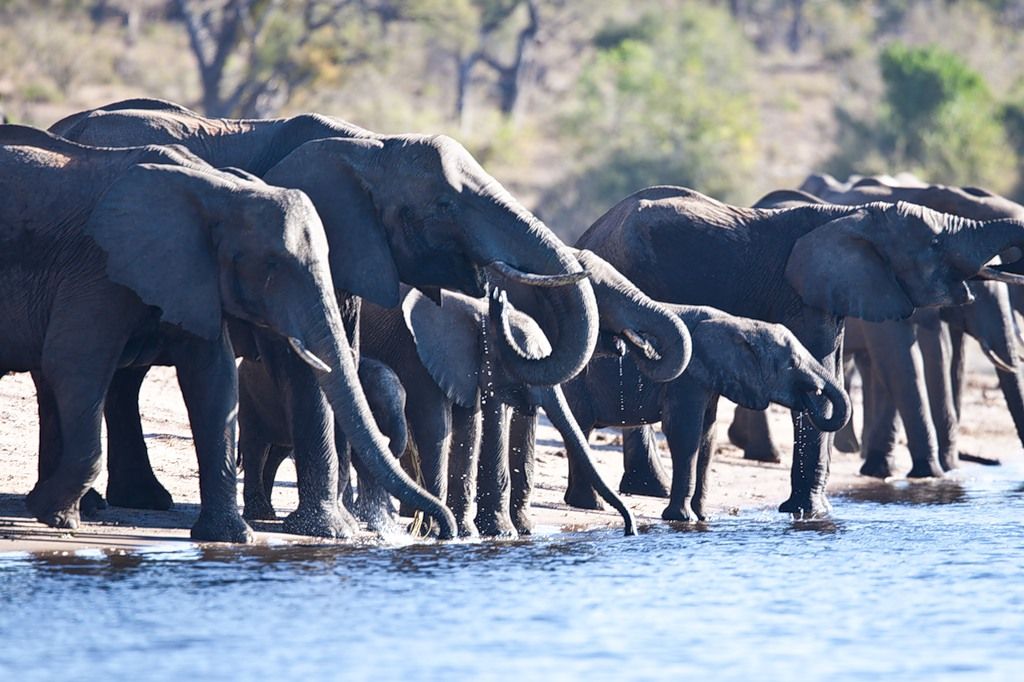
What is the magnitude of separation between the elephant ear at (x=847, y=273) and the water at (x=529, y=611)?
219 cm

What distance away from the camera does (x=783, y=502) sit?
1266cm

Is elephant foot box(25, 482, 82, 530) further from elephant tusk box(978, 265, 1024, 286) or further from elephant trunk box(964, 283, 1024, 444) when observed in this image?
elephant trunk box(964, 283, 1024, 444)

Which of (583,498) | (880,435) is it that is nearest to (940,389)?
(880,435)

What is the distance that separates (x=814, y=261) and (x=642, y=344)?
7.88ft

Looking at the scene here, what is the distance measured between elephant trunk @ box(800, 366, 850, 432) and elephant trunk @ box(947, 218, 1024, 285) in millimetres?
1560

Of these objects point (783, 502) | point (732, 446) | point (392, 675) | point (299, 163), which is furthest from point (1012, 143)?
point (392, 675)

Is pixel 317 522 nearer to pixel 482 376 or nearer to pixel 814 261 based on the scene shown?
pixel 482 376

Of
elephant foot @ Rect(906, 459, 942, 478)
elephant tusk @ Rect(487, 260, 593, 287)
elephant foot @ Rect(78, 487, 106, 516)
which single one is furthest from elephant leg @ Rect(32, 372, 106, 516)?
elephant foot @ Rect(906, 459, 942, 478)

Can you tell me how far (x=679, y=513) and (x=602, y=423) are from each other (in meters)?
0.81

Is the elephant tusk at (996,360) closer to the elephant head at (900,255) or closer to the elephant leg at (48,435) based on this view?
the elephant head at (900,255)

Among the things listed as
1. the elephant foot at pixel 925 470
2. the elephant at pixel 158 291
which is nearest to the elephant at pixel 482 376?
the elephant at pixel 158 291

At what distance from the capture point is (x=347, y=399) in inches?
364

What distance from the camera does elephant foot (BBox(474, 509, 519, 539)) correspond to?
34.7 ft

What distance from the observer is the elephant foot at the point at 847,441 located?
16.6 m
